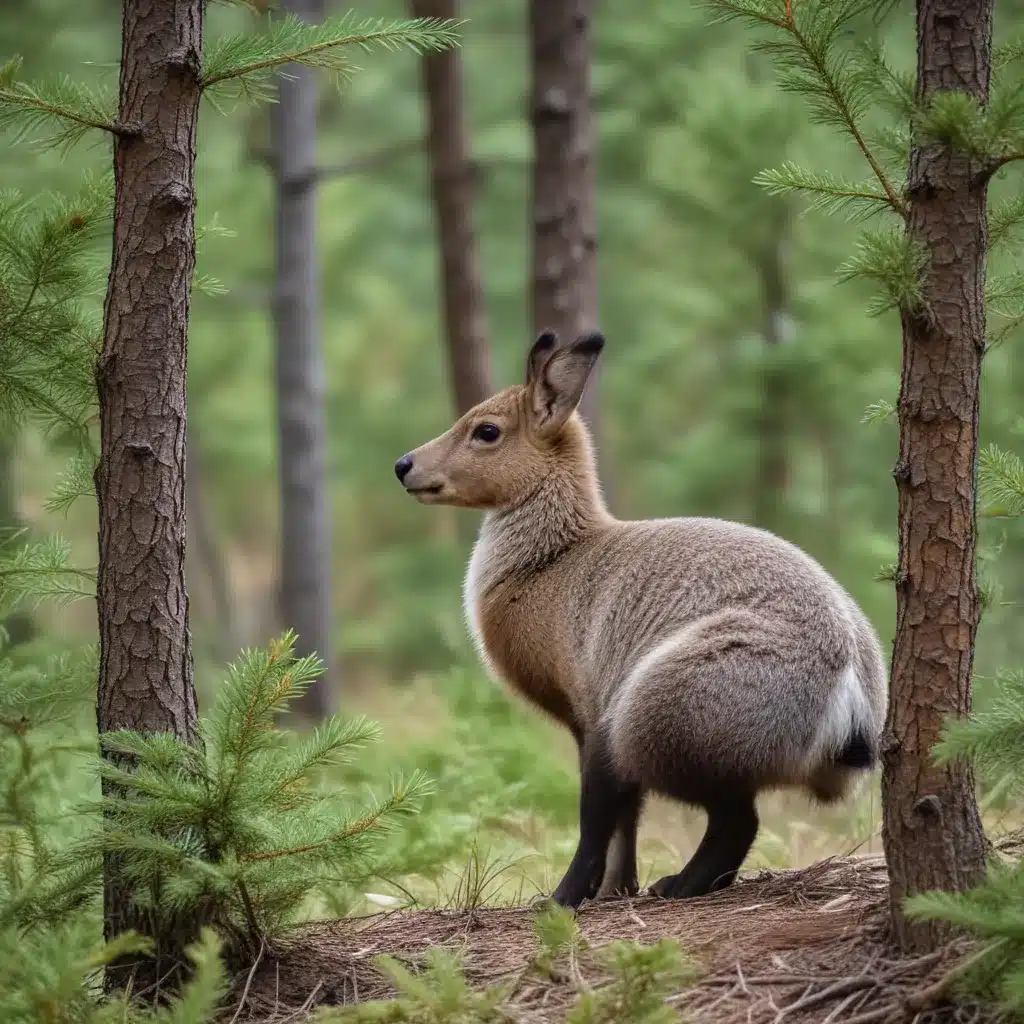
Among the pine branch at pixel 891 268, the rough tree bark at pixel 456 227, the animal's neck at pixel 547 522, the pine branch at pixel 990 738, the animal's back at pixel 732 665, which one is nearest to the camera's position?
the pine branch at pixel 990 738

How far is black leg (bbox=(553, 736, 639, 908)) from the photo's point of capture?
5188mm

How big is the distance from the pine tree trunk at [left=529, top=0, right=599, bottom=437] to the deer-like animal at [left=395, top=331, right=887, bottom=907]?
1.96 m

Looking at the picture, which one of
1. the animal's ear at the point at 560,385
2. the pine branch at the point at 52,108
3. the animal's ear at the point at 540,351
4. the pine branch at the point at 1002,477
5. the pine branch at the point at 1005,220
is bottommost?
the pine branch at the point at 1002,477

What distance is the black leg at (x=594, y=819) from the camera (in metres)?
5.19

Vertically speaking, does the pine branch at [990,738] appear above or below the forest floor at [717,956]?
above

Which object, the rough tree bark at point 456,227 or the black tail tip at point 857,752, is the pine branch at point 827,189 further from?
the rough tree bark at point 456,227

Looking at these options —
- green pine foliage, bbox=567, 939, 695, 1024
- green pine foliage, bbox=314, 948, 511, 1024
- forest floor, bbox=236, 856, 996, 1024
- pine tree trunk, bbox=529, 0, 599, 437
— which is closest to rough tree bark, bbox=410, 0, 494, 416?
pine tree trunk, bbox=529, 0, 599, 437

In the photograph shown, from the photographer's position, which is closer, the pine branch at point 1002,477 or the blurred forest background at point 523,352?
the pine branch at point 1002,477

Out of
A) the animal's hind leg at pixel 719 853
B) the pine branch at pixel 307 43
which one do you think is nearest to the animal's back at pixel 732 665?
the animal's hind leg at pixel 719 853

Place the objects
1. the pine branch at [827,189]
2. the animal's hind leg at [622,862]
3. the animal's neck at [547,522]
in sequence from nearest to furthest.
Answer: the pine branch at [827,189]
the animal's hind leg at [622,862]
the animal's neck at [547,522]

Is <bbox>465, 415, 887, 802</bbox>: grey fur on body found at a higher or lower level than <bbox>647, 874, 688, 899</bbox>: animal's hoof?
higher

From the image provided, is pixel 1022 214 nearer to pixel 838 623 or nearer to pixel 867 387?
pixel 838 623

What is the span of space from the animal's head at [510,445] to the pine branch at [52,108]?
95.5 inches

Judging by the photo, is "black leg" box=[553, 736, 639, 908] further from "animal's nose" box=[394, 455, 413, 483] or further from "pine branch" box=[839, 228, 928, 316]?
"pine branch" box=[839, 228, 928, 316]
